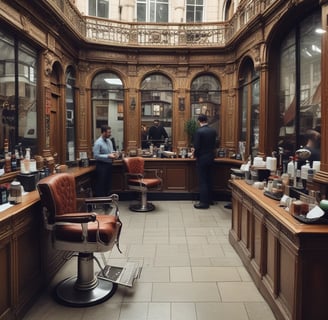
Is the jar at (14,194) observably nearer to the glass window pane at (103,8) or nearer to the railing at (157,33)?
the railing at (157,33)

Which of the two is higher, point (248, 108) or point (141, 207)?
point (248, 108)

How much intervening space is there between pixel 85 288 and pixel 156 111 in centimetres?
536

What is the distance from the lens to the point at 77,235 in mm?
2848

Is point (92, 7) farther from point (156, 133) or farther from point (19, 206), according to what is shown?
point (19, 206)

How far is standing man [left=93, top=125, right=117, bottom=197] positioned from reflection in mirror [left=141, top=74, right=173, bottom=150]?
1.84 m

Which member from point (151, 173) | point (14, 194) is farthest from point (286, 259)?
point (151, 173)

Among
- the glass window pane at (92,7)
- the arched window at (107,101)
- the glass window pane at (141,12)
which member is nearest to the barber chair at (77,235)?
→ the arched window at (107,101)

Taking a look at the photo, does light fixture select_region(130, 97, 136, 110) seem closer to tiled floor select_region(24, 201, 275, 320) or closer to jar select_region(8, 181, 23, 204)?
tiled floor select_region(24, 201, 275, 320)

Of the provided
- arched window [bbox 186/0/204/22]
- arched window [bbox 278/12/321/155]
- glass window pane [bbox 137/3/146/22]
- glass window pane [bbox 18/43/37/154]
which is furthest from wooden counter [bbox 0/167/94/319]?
arched window [bbox 186/0/204/22]

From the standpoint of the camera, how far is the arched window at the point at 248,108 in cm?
615

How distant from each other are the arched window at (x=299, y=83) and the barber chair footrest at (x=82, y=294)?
3.06 metres

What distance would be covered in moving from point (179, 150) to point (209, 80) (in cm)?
183

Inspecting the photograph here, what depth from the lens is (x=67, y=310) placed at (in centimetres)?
280

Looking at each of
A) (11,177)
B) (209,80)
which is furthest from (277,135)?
(11,177)
